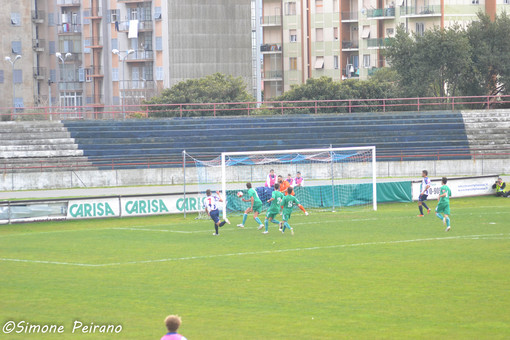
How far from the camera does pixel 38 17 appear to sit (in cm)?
9769

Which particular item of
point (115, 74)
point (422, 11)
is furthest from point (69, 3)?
point (422, 11)

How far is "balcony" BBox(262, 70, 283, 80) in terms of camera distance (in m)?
97.7

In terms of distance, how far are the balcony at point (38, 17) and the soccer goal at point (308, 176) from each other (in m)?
57.4

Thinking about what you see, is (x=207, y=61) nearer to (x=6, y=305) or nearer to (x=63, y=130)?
(x=63, y=130)

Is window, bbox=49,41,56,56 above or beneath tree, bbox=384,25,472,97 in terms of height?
above

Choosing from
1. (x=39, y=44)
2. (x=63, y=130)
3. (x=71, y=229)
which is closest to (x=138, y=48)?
(x=39, y=44)

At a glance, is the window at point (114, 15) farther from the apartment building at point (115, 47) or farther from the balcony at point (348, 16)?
the balcony at point (348, 16)

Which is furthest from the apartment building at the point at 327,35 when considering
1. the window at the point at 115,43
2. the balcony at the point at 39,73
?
the balcony at the point at 39,73

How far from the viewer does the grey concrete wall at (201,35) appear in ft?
275

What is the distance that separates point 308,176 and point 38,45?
6129 cm

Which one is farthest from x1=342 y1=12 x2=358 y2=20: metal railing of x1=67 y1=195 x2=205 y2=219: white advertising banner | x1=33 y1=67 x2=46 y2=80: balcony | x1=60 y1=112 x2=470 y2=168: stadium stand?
x1=67 y1=195 x2=205 y2=219: white advertising banner

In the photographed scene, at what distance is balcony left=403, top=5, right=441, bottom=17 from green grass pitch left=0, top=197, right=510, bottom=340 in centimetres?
5702

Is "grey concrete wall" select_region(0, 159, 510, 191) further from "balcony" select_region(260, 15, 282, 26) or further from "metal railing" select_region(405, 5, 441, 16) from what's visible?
"balcony" select_region(260, 15, 282, 26)

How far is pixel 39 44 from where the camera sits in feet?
320
